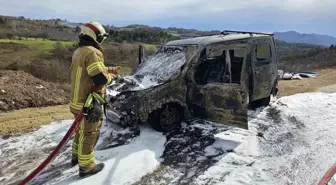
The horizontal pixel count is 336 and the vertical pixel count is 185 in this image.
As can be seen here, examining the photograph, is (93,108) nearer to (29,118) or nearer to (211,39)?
(211,39)

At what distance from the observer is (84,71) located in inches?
177

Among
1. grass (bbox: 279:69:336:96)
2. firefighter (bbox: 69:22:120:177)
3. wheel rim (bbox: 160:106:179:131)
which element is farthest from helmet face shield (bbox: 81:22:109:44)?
grass (bbox: 279:69:336:96)

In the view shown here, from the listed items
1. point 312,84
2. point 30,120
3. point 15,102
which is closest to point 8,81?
point 15,102

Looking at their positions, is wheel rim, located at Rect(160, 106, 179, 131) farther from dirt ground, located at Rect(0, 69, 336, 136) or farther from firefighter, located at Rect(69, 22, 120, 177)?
dirt ground, located at Rect(0, 69, 336, 136)

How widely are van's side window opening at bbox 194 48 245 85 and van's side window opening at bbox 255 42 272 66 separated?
380mm

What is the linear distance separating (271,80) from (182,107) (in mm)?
2783

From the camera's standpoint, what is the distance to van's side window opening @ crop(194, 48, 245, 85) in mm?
7008

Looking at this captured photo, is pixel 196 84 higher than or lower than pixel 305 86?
higher

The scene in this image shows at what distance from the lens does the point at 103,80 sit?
4.36m

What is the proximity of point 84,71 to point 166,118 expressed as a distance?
2393 millimetres

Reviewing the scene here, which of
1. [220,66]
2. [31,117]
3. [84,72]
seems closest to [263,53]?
[220,66]

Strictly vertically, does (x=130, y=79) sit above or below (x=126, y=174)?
above

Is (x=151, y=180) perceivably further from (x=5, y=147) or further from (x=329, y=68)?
(x=329, y=68)

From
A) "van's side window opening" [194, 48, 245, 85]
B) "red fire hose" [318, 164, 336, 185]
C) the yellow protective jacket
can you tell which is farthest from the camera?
"van's side window opening" [194, 48, 245, 85]
